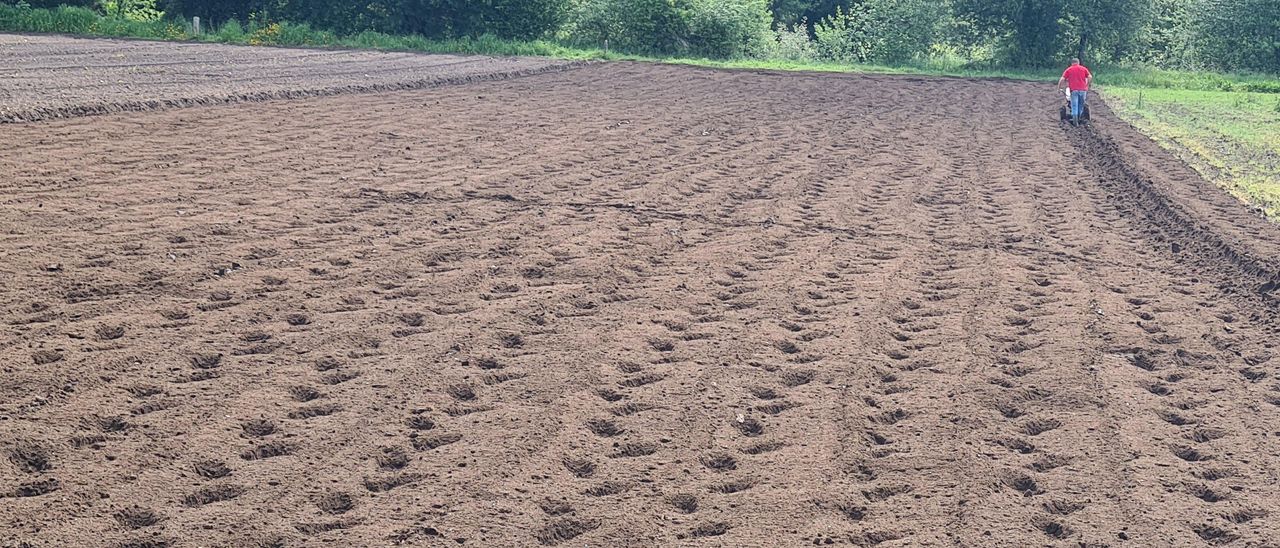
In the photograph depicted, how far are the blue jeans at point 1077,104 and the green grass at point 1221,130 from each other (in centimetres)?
104

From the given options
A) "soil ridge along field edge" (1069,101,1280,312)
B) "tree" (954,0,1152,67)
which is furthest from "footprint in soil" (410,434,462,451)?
"tree" (954,0,1152,67)

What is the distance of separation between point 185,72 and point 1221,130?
19019 millimetres

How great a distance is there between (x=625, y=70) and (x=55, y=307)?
25.0 metres

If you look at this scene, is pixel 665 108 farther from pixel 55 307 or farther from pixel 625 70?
pixel 55 307

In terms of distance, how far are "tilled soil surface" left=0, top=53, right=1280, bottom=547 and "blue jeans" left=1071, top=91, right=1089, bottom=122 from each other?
760cm

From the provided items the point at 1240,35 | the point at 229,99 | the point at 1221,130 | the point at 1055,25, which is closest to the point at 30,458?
the point at 229,99

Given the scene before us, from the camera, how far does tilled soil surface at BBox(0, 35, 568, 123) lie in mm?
17047

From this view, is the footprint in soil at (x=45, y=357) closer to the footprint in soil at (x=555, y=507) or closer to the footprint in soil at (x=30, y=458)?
the footprint in soil at (x=30, y=458)

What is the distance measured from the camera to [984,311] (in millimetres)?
8500

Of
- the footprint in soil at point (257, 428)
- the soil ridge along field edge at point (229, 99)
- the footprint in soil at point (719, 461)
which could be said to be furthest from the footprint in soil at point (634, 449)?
the soil ridge along field edge at point (229, 99)

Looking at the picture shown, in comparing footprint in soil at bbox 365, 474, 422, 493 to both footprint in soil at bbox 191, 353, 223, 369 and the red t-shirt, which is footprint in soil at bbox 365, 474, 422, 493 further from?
the red t-shirt

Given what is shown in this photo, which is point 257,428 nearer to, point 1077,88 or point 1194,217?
point 1194,217

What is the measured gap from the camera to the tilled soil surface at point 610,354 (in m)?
5.24

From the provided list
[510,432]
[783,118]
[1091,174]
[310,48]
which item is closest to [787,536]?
[510,432]
